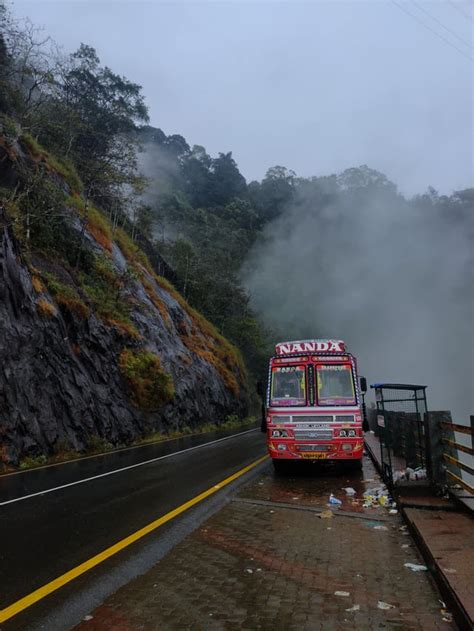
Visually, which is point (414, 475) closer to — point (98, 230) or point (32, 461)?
point (32, 461)

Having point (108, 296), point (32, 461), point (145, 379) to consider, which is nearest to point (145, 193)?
point (108, 296)

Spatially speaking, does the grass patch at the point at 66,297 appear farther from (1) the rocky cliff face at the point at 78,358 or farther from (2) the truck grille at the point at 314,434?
(2) the truck grille at the point at 314,434

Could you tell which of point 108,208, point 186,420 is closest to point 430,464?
point 186,420

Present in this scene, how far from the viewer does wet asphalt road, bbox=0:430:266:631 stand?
16.3 ft

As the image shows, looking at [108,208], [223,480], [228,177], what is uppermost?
[228,177]

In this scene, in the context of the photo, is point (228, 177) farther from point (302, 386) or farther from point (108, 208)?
point (302, 386)

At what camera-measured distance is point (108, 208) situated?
3647 cm

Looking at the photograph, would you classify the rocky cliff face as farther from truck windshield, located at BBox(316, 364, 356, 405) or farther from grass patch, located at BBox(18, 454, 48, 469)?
truck windshield, located at BBox(316, 364, 356, 405)

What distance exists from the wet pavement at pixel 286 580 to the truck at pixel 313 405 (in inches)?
119

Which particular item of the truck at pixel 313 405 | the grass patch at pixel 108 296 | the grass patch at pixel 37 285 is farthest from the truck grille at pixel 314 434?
the grass patch at pixel 108 296

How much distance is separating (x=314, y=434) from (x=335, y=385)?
137 cm

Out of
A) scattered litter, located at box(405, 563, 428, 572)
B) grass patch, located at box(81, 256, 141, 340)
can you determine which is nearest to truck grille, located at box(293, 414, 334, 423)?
scattered litter, located at box(405, 563, 428, 572)

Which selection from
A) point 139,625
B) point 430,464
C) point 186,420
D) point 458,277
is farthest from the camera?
point 458,277

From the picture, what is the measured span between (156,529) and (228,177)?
82.5 m
